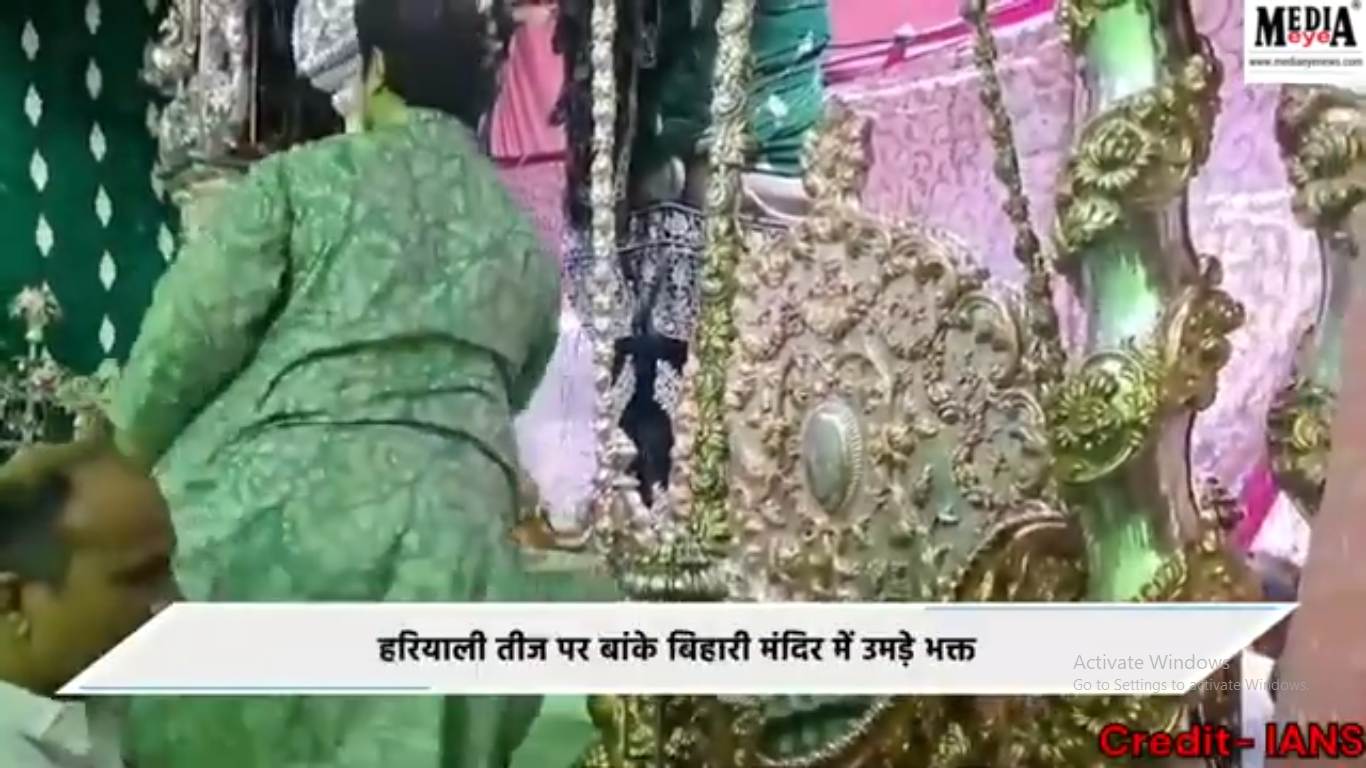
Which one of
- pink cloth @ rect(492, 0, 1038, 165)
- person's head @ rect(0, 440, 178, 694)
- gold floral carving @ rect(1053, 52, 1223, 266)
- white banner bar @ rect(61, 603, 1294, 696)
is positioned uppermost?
pink cloth @ rect(492, 0, 1038, 165)

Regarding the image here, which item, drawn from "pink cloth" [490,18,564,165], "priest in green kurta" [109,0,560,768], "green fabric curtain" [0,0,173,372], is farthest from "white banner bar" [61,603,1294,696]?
"pink cloth" [490,18,564,165]

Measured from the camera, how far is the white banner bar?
1597 mm

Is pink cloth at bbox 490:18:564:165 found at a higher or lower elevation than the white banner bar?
higher

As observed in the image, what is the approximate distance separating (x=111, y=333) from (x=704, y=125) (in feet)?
1.91

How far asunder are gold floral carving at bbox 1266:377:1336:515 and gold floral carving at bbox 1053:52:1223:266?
217mm

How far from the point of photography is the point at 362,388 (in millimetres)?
1629

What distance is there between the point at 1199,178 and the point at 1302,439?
10.1 inches

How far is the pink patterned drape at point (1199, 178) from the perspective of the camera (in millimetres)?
1609

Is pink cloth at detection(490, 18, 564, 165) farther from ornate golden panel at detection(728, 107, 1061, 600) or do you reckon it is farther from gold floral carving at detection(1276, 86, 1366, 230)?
gold floral carving at detection(1276, 86, 1366, 230)

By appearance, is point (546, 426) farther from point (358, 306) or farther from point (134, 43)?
point (134, 43)

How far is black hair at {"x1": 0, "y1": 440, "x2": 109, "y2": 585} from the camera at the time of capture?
1601 mm

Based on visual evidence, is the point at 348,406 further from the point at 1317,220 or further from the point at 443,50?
the point at 1317,220

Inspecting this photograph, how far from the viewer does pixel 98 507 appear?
1.62 meters

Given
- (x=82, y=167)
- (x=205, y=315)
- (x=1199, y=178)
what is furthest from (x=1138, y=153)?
(x=82, y=167)
